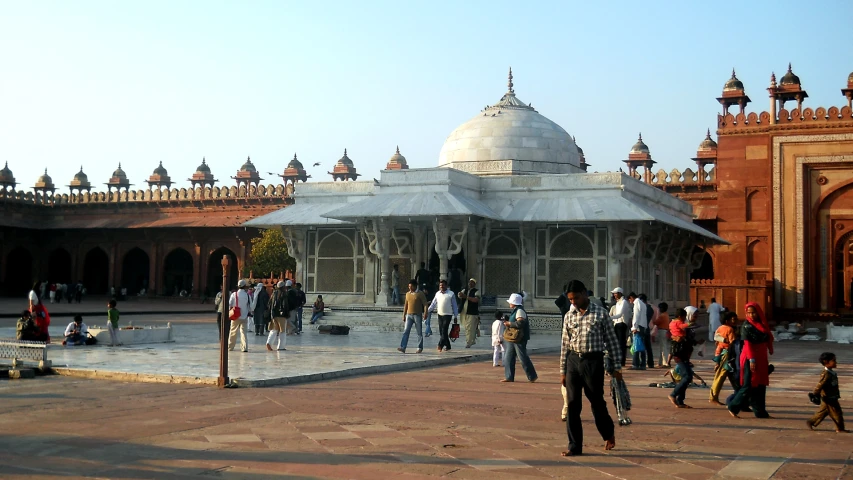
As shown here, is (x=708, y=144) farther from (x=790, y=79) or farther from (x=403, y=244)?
(x=403, y=244)

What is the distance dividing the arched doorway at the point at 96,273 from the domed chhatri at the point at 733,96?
2889 centimetres

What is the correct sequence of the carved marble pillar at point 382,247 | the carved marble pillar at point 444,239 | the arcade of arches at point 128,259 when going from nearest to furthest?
1. the carved marble pillar at point 444,239
2. the carved marble pillar at point 382,247
3. the arcade of arches at point 128,259

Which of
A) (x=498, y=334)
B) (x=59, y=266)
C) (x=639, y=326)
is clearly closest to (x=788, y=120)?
(x=639, y=326)

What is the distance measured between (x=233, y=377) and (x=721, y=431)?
5050mm

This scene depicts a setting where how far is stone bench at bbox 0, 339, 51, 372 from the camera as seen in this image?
10.5m

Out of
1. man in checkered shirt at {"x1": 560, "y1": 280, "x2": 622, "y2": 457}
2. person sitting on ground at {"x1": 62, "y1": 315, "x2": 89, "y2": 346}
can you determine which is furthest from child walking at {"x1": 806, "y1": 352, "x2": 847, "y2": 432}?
person sitting on ground at {"x1": 62, "y1": 315, "x2": 89, "y2": 346}

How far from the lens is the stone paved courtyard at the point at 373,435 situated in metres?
5.56

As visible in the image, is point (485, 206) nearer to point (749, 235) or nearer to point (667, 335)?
point (667, 335)

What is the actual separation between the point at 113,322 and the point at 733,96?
2447 cm

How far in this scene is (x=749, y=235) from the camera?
30.6 meters

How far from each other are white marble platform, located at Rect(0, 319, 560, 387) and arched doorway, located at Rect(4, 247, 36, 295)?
94.9 feet

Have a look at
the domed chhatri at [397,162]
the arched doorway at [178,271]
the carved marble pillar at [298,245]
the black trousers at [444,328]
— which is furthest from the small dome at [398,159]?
the black trousers at [444,328]

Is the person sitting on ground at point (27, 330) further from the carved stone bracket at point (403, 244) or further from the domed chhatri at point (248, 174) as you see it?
the domed chhatri at point (248, 174)

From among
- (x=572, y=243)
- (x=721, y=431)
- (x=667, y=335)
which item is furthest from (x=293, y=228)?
(x=721, y=431)
